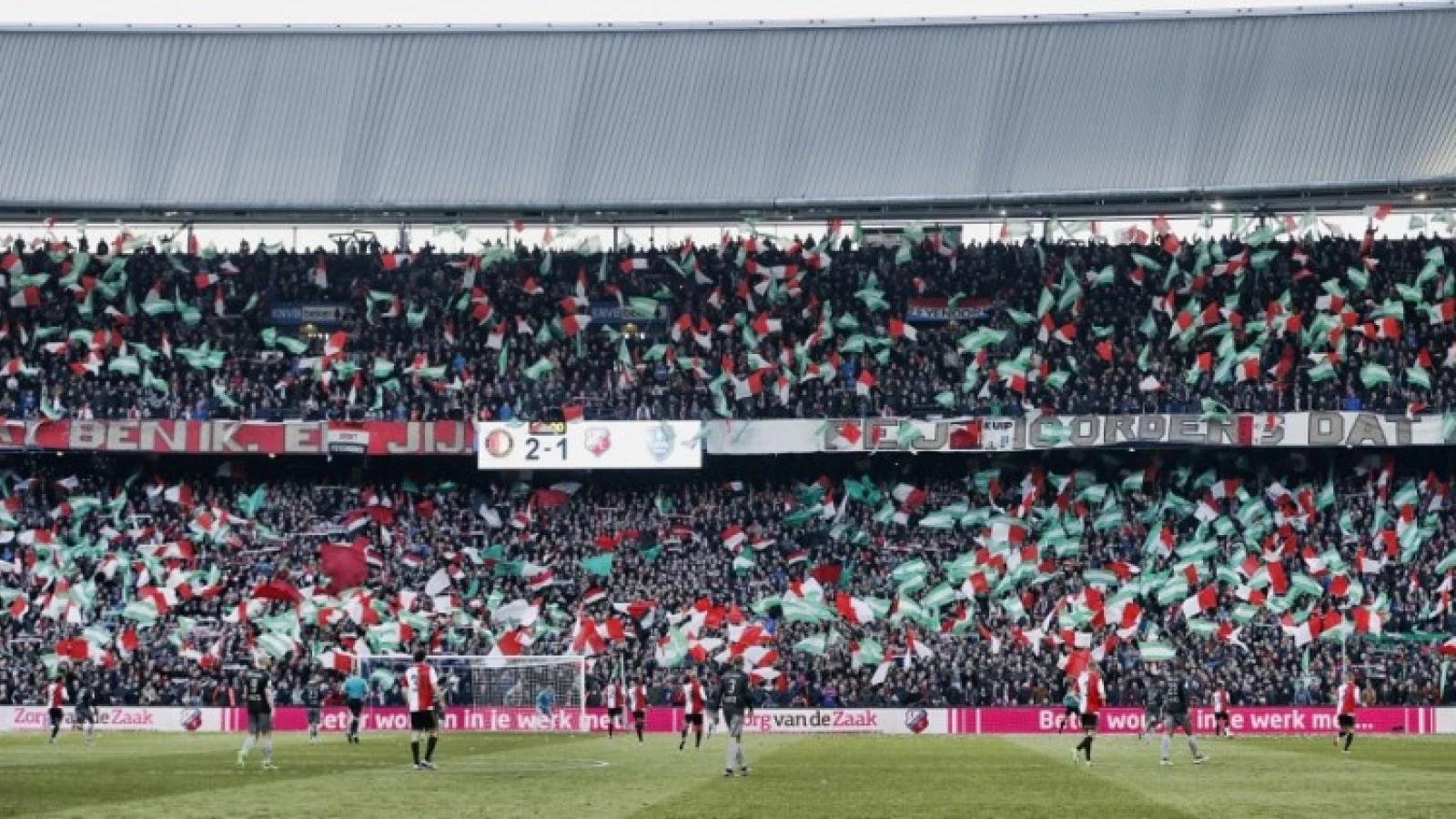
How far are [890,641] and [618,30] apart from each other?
27165 millimetres

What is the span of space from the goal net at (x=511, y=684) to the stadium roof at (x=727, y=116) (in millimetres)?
19573

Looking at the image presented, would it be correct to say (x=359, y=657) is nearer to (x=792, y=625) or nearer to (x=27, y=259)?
(x=792, y=625)

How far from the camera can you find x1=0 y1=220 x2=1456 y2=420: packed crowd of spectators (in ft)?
245

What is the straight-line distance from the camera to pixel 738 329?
255ft

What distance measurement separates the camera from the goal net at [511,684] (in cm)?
6347

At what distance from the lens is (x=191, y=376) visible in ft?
256

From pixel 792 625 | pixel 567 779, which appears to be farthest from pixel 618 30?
pixel 567 779

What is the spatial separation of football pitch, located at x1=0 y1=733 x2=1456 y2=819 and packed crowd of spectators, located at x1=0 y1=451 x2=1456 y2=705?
1222cm

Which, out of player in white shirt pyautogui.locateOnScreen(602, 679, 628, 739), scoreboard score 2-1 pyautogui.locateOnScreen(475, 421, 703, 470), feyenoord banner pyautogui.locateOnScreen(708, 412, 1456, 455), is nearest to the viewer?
player in white shirt pyautogui.locateOnScreen(602, 679, 628, 739)

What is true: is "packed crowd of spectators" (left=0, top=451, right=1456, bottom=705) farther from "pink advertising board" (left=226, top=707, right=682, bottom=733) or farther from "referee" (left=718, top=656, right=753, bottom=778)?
"referee" (left=718, top=656, right=753, bottom=778)

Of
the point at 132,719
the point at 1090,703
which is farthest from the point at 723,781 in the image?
the point at 132,719

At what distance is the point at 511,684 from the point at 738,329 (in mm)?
18534

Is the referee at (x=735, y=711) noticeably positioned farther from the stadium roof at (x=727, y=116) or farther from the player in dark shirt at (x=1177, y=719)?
the stadium roof at (x=727, y=116)

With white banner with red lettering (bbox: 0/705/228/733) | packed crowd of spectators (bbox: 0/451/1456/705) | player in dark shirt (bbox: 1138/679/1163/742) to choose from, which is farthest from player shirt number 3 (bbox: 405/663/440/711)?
white banner with red lettering (bbox: 0/705/228/733)
